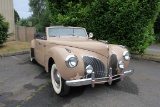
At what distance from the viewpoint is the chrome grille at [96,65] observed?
3701mm

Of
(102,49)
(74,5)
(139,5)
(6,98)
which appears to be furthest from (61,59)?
(74,5)

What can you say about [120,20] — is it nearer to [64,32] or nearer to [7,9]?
[64,32]

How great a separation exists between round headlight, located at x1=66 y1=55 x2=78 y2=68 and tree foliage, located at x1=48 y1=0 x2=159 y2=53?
4.86 m

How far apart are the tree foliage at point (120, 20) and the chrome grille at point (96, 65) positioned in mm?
4482

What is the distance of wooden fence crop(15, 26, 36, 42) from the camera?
13.3 metres

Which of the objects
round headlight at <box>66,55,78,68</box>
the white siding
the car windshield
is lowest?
round headlight at <box>66,55,78,68</box>

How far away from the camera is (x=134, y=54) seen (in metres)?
8.37

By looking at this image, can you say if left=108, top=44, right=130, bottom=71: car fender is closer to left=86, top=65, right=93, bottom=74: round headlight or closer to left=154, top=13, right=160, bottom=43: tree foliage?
left=86, top=65, right=93, bottom=74: round headlight

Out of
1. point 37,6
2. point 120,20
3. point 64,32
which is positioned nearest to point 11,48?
point 64,32

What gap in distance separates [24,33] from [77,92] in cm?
1036

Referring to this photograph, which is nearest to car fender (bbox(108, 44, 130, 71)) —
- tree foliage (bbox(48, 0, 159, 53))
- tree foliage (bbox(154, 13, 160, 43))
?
tree foliage (bbox(48, 0, 159, 53))

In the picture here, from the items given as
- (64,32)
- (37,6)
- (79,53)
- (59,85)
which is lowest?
(59,85)

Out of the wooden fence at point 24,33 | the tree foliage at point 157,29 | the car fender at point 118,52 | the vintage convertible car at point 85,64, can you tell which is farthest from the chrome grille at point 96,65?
the tree foliage at point 157,29

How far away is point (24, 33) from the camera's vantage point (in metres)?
13.4
